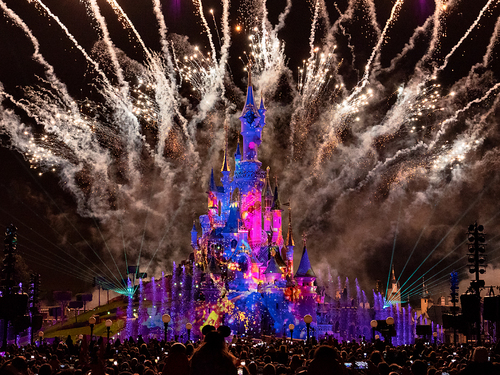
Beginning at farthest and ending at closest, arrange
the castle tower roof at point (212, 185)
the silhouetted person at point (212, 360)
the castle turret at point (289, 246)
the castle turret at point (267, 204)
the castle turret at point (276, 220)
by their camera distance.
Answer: the castle tower roof at point (212, 185) < the castle turret at point (267, 204) < the castle turret at point (276, 220) < the castle turret at point (289, 246) < the silhouetted person at point (212, 360)

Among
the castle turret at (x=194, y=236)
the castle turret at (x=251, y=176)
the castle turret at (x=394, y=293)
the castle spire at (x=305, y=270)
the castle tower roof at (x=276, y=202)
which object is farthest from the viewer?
the castle turret at (x=394, y=293)

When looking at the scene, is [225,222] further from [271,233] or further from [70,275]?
[70,275]

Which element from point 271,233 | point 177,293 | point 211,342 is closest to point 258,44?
point 271,233

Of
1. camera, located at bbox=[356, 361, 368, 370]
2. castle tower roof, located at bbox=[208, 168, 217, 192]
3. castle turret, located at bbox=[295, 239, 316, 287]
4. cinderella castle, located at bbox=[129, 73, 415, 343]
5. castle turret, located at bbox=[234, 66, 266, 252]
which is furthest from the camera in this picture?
castle tower roof, located at bbox=[208, 168, 217, 192]

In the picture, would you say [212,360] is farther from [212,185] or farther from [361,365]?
[212,185]

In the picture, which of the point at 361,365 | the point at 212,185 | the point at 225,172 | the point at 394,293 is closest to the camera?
the point at 361,365

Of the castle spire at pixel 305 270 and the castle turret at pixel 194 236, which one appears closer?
the castle spire at pixel 305 270

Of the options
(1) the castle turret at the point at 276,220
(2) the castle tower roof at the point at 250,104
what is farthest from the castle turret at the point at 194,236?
(2) the castle tower roof at the point at 250,104

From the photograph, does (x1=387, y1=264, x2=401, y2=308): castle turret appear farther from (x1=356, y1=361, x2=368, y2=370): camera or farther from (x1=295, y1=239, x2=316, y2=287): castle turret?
(x1=356, y1=361, x2=368, y2=370): camera

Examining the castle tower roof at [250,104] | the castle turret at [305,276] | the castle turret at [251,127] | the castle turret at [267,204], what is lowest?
the castle turret at [305,276]

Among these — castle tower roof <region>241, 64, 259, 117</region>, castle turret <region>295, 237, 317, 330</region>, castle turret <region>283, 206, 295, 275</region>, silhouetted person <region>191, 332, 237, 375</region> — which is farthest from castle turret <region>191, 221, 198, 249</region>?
silhouetted person <region>191, 332, 237, 375</region>

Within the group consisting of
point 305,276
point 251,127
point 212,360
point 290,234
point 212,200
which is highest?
point 251,127

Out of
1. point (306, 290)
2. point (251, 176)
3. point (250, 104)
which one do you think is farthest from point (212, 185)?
point (306, 290)

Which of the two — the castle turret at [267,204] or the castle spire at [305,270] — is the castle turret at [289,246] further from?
the castle spire at [305,270]
